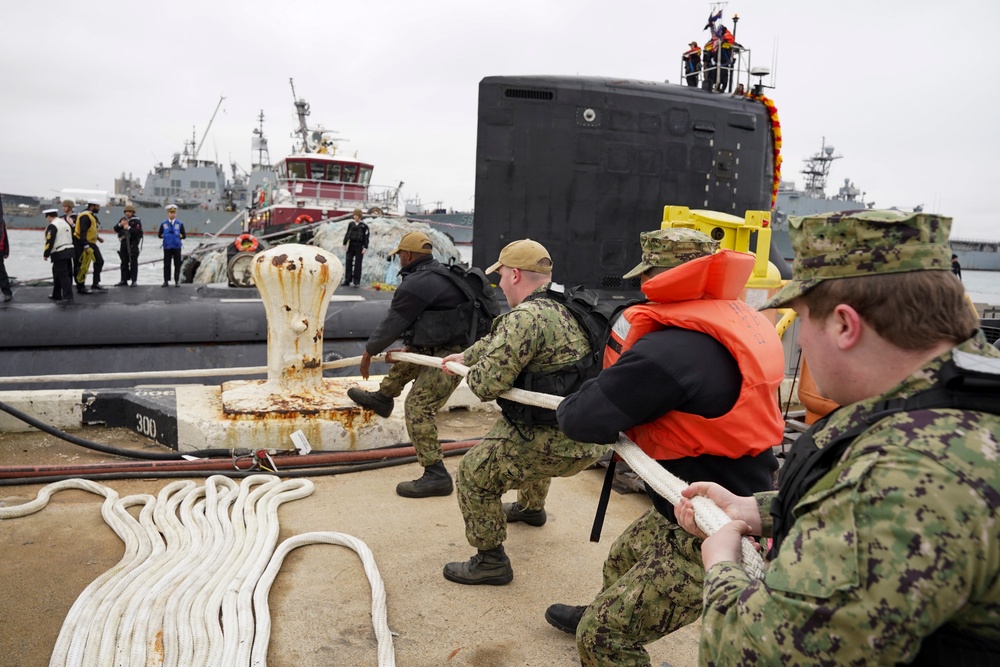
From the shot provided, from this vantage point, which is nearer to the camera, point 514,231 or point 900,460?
point 900,460

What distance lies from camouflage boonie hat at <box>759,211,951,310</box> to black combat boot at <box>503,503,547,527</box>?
3.43m

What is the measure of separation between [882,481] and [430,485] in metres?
4.23

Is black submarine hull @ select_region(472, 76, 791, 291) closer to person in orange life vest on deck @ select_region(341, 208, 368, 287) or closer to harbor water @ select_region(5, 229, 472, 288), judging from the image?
person in orange life vest on deck @ select_region(341, 208, 368, 287)

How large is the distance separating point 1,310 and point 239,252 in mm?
4684

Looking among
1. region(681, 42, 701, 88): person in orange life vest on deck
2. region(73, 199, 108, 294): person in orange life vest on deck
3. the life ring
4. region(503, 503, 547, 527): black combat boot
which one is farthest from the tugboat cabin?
region(503, 503, 547, 527): black combat boot

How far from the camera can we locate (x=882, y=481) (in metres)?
1.26

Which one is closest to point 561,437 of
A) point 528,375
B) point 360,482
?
point 528,375

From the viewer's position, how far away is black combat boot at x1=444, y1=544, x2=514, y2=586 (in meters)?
4.00

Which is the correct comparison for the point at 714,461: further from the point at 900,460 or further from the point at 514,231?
the point at 514,231

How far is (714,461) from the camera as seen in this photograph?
8.70ft

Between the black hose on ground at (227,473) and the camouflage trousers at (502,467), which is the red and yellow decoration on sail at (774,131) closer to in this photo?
the black hose on ground at (227,473)

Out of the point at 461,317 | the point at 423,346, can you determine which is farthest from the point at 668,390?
the point at 423,346

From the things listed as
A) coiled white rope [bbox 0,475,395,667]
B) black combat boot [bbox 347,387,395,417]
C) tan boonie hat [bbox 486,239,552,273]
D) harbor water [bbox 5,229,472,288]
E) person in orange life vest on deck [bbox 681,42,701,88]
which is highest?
person in orange life vest on deck [bbox 681,42,701,88]

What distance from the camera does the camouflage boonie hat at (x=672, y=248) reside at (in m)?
2.95
